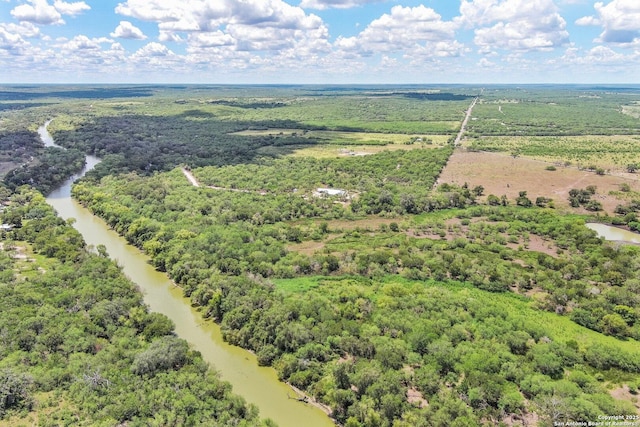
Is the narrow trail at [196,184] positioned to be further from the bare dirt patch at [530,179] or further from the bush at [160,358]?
the bush at [160,358]

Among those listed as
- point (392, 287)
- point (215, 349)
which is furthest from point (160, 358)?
point (392, 287)

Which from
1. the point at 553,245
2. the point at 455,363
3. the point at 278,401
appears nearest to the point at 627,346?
the point at 455,363

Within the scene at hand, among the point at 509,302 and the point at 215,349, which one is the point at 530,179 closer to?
the point at 509,302

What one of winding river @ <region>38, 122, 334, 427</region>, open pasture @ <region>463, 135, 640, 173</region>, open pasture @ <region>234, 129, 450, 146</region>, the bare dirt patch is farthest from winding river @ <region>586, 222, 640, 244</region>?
open pasture @ <region>234, 129, 450, 146</region>

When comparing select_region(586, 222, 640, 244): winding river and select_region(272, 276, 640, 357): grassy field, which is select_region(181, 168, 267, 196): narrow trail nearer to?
select_region(272, 276, 640, 357): grassy field

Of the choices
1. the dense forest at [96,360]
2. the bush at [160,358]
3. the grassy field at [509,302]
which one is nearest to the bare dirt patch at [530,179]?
the grassy field at [509,302]

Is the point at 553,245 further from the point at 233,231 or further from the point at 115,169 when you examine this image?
the point at 115,169
